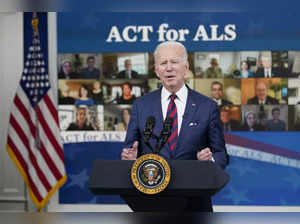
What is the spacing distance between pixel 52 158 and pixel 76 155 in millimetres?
402

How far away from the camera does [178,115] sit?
2074 mm

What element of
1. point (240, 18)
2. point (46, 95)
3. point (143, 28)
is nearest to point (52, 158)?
point (46, 95)

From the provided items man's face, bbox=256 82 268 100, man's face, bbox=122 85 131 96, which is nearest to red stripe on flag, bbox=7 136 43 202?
man's face, bbox=122 85 131 96

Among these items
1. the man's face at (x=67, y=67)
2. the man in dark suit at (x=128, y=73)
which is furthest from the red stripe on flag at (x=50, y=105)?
the man in dark suit at (x=128, y=73)

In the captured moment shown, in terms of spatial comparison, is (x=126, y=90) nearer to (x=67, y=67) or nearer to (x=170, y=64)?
(x=67, y=67)

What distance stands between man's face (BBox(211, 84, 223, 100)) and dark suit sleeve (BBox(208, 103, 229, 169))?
3341 millimetres

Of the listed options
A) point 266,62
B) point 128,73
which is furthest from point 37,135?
point 266,62

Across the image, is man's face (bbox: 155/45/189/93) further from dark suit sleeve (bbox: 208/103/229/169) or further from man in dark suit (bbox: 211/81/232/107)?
man in dark suit (bbox: 211/81/232/107)

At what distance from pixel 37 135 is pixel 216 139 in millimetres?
3423

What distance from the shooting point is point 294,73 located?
534cm

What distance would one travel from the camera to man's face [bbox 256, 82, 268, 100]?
540cm

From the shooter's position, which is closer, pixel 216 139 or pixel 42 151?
pixel 216 139

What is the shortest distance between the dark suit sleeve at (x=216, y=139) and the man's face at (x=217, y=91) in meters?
3.34

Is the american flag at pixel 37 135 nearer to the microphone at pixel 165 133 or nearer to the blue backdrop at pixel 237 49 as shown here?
the blue backdrop at pixel 237 49
